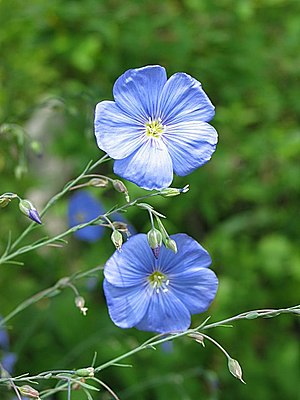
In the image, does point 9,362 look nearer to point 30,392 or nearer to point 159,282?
point 159,282

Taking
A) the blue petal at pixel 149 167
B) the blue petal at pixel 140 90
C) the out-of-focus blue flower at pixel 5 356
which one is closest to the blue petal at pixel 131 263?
the blue petal at pixel 149 167

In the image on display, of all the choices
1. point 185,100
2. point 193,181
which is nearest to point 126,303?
point 185,100

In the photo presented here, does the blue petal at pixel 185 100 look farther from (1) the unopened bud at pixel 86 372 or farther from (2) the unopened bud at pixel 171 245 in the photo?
(1) the unopened bud at pixel 86 372

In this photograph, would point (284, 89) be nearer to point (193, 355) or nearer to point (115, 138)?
point (193, 355)

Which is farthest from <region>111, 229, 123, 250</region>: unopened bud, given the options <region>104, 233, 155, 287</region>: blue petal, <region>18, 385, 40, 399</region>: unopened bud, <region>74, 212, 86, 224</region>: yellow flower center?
<region>74, 212, 86, 224</region>: yellow flower center

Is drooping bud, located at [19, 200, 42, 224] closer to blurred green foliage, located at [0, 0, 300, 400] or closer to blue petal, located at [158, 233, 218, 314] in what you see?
blue petal, located at [158, 233, 218, 314]

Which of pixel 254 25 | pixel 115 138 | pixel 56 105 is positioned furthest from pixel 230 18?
pixel 115 138
